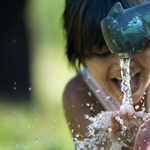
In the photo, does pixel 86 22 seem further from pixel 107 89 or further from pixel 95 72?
pixel 107 89

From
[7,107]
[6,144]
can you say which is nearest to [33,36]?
[7,107]

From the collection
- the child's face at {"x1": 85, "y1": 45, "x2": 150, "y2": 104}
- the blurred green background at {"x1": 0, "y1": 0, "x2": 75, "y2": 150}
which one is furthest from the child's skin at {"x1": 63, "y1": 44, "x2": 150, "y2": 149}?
the blurred green background at {"x1": 0, "y1": 0, "x2": 75, "y2": 150}

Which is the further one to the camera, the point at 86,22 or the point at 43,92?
the point at 43,92

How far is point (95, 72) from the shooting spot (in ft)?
5.03

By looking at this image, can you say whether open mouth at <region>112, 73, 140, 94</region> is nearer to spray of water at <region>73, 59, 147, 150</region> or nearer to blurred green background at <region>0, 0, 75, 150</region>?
spray of water at <region>73, 59, 147, 150</region>

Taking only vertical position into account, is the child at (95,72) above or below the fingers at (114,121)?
above

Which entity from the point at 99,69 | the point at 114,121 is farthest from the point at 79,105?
the point at 114,121

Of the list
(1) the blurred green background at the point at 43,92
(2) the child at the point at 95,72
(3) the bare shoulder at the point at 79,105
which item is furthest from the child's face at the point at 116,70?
(1) the blurred green background at the point at 43,92

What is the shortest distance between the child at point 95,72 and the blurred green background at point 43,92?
307 millimetres

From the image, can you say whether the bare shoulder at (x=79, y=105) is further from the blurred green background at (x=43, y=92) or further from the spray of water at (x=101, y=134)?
the blurred green background at (x=43, y=92)

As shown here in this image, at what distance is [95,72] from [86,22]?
0.29 m

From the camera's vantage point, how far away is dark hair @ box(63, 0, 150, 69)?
1372 millimetres

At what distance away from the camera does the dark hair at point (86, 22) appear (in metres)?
1.37

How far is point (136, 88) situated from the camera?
149cm
